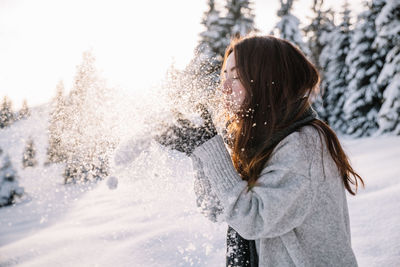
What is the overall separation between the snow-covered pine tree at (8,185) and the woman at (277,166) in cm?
1699

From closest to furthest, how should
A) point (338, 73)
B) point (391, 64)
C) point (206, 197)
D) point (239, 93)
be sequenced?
1. point (239, 93)
2. point (206, 197)
3. point (391, 64)
4. point (338, 73)

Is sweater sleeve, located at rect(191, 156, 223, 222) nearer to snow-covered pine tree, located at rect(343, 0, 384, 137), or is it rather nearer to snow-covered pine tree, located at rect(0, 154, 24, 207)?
snow-covered pine tree, located at rect(0, 154, 24, 207)

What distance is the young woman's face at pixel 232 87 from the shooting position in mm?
1679

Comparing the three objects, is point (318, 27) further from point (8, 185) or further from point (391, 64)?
point (8, 185)

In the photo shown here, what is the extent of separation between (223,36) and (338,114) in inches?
486

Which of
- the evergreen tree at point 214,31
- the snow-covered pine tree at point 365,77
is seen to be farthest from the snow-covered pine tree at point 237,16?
the snow-covered pine tree at point 365,77

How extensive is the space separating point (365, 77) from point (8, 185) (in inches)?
923

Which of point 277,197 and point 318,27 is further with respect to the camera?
point 318,27

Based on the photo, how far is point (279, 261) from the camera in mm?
1466

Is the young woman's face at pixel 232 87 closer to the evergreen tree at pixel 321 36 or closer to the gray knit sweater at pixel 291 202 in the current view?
the gray knit sweater at pixel 291 202

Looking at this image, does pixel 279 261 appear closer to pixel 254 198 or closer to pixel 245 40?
pixel 254 198

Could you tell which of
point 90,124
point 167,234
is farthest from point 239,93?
point 167,234

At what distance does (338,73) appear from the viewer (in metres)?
23.0

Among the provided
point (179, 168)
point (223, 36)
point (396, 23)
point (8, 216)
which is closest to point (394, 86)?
point (396, 23)
